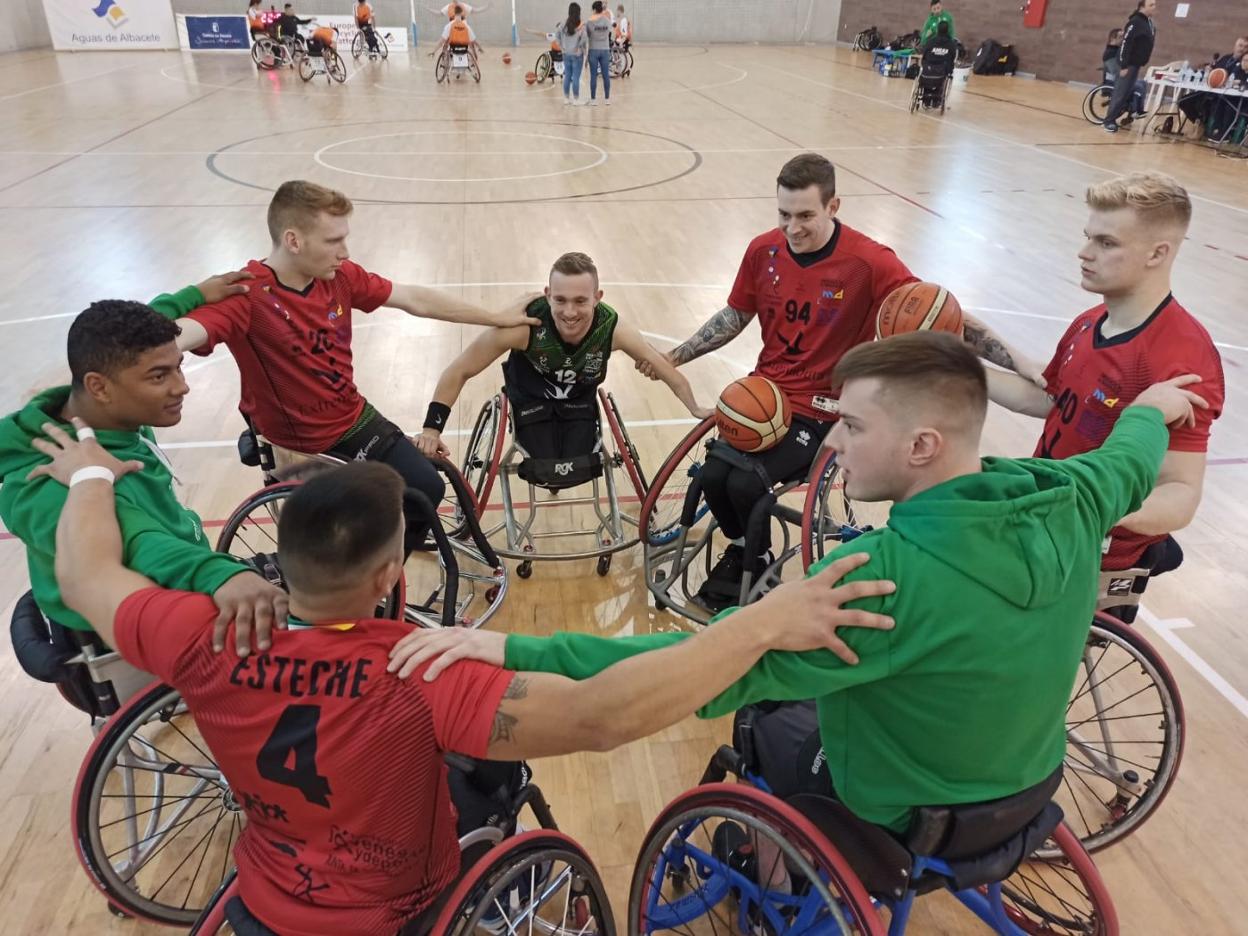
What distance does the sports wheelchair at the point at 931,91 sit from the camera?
15266 millimetres

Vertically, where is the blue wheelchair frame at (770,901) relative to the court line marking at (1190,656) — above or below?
above

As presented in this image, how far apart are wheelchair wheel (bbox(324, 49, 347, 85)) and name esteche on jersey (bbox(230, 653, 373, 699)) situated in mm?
18909

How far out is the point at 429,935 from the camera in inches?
62.2

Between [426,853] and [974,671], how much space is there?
1.03m

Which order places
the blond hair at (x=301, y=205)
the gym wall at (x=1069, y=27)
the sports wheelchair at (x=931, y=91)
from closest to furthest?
1. the blond hair at (x=301, y=205)
2. the gym wall at (x=1069, y=27)
3. the sports wheelchair at (x=931, y=91)

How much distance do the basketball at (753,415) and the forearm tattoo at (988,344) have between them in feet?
Answer: 2.43

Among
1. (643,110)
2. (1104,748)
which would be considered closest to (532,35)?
(643,110)

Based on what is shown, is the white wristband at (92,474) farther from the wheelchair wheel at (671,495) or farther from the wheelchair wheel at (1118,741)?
the wheelchair wheel at (1118,741)

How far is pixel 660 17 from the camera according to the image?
2602 cm

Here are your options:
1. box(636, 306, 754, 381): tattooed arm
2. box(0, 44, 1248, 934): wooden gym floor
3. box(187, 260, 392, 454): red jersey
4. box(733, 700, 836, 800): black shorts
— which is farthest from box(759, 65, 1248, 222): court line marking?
box(733, 700, 836, 800): black shorts

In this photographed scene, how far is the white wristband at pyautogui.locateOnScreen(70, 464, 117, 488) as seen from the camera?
1.96 meters

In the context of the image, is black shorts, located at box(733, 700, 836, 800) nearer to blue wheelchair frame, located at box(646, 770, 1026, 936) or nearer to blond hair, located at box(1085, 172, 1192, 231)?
blue wheelchair frame, located at box(646, 770, 1026, 936)

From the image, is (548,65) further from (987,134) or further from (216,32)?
(216,32)

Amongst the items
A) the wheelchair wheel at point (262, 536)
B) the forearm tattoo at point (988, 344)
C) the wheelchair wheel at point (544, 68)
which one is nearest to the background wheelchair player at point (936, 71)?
the wheelchair wheel at point (544, 68)
